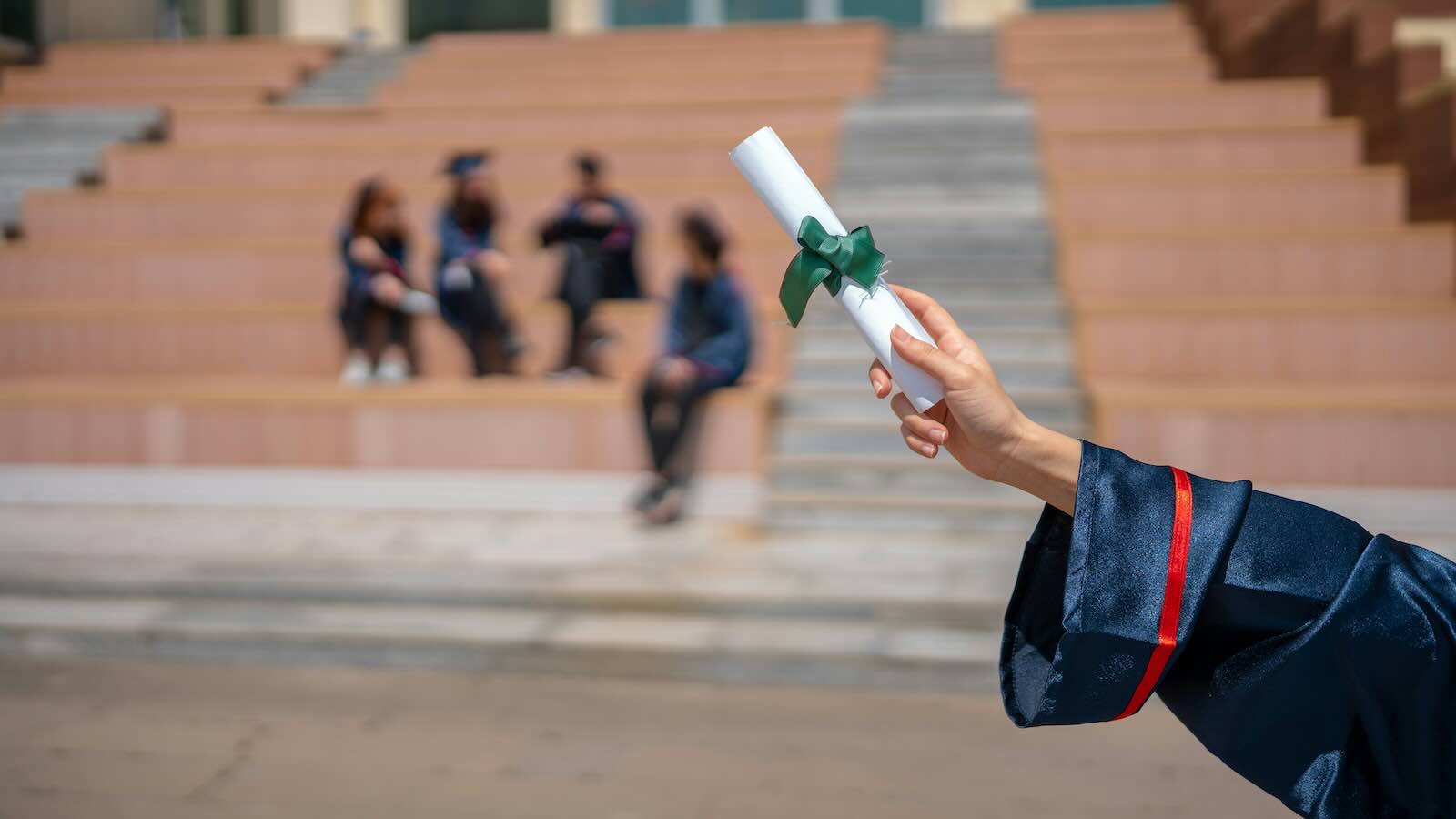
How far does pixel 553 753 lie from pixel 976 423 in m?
2.35

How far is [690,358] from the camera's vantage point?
556 centimetres

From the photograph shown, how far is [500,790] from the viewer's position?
9.89ft

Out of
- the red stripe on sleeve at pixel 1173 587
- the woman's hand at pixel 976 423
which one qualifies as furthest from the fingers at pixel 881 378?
Result: the red stripe on sleeve at pixel 1173 587

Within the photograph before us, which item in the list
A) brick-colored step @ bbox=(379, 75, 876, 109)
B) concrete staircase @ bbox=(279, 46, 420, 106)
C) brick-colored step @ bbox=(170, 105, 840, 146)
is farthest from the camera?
concrete staircase @ bbox=(279, 46, 420, 106)

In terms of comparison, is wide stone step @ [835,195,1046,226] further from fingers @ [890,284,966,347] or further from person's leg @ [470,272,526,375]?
fingers @ [890,284,966,347]

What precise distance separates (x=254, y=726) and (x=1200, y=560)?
2958 mm

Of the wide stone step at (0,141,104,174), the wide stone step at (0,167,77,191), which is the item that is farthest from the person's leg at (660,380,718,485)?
the wide stone step at (0,141,104,174)

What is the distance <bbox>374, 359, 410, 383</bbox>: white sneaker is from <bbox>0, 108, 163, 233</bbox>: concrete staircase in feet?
12.8

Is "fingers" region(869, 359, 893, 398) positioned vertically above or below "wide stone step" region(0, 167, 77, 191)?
above

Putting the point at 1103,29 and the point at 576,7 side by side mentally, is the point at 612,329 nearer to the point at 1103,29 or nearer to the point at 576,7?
the point at 1103,29

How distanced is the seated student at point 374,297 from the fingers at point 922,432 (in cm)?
538

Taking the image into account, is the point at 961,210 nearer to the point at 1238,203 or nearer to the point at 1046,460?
the point at 1238,203

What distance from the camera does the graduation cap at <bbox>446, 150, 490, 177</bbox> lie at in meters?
6.56

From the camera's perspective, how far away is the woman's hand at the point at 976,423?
1146 mm
